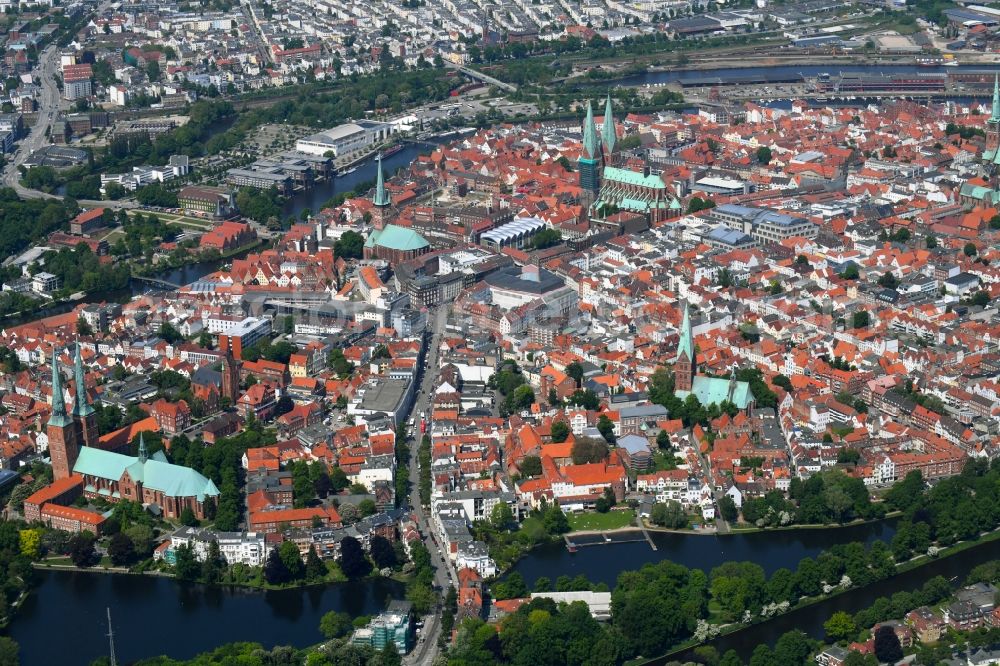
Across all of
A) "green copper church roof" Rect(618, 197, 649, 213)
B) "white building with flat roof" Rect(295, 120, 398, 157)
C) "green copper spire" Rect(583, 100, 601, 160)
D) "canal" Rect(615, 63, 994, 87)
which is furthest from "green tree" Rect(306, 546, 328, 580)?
"canal" Rect(615, 63, 994, 87)

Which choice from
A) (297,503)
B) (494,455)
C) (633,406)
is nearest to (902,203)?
(633,406)

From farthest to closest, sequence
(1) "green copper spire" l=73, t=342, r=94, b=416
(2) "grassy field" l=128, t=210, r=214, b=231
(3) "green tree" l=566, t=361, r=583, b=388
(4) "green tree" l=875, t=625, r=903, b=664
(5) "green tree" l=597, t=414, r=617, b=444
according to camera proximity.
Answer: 1. (2) "grassy field" l=128, t=210, r=214, b=231
2. (3) "green tree" l=566, t=361, r=583, b=388
3. (5) "green tree" l=597, t=414, r=617, b=444
4. (1) "green copper spire" l=73, t=342, r=94, b=416
5. (4) "green tree" l=875, t=625, r=903, b=664

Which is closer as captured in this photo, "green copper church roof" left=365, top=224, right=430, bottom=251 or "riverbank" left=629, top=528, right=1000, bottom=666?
"riverbank" left=629, top=528, right=1000, bottom=666

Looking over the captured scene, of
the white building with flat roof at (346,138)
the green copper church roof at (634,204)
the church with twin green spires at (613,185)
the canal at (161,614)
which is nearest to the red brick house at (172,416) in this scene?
the canal at (161,614)

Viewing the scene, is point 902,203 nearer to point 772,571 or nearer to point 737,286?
point 737,286

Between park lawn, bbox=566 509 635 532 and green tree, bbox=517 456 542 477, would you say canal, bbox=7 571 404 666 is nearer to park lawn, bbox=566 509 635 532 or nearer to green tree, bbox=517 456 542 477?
park lawn, bbox=566 509 635 532

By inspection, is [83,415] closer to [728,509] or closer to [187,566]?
[187,566]

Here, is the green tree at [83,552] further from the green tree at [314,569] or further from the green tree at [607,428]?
the green tree at [607,428]
